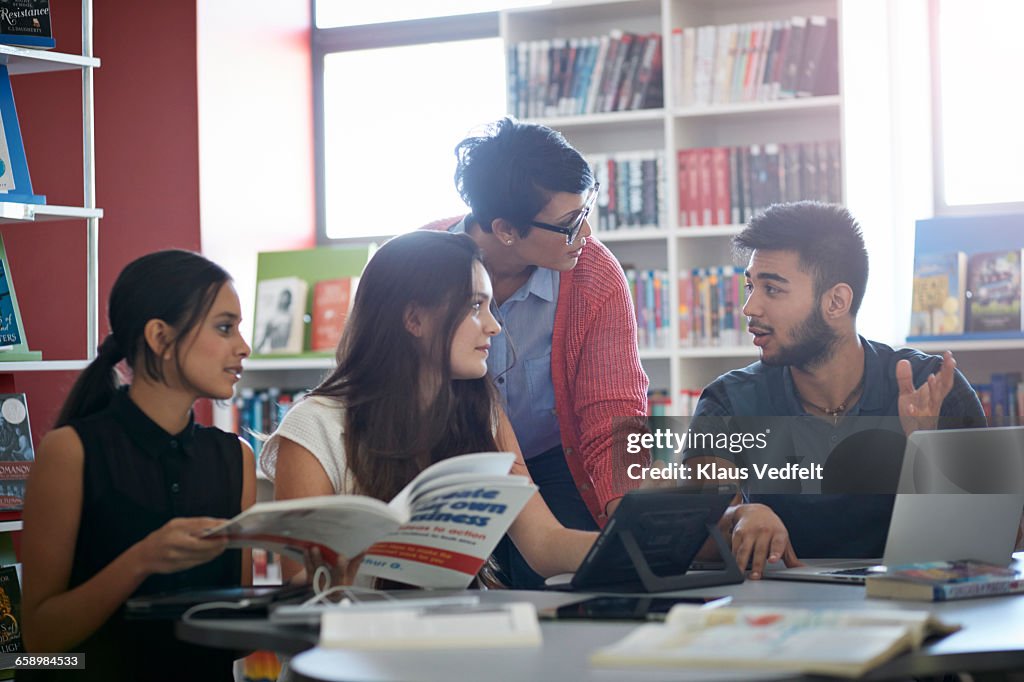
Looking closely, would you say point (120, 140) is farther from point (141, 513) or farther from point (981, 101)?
point (981, 101)

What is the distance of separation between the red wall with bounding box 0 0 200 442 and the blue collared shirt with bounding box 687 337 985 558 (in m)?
2.29

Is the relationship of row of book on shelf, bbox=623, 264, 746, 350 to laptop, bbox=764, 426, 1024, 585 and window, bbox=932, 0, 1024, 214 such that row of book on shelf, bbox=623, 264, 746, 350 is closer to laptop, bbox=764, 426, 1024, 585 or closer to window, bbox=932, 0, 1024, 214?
window, bbox=932, 0, 1024, 214

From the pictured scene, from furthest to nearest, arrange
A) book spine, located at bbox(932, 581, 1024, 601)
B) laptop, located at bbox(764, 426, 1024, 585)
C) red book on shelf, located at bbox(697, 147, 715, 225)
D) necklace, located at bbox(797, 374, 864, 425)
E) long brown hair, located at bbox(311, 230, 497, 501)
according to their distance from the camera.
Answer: red book on shelf, located at bbox(697, 147, 715, 225)
necklace, located at bbox(797, 374, 864, 425)
long brown hair, located at bbox(311, 230, 497, 501)
laptop, located at bbox(764, 426, 1024, 585)
book spine, located at bbox(932, 581, 1024, 601)

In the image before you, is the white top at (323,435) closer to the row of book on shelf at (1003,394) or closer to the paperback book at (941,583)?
the paperback book at (941,583)

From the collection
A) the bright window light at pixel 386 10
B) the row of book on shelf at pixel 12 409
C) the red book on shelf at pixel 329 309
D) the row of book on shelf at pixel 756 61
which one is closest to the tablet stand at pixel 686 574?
the row of book on shelf at pixel 12 409

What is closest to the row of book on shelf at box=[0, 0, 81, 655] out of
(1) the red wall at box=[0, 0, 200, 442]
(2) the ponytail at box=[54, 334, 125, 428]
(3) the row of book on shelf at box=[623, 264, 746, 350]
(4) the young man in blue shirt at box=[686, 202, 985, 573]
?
(2) the ponytail at box=[54, 334, 125, 428]

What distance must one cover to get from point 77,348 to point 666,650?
2.96m

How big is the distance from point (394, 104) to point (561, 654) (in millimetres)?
3686

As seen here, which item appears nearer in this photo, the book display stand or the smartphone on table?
the smartphone on table

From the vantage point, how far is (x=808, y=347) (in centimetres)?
229

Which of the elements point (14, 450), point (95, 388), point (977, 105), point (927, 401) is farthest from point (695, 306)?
point (95, 388)

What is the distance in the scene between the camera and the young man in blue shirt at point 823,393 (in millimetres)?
2057

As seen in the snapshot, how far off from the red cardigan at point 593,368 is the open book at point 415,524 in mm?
790

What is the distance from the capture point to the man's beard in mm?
2285
